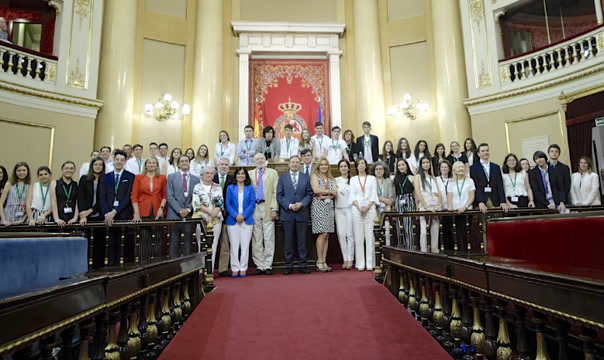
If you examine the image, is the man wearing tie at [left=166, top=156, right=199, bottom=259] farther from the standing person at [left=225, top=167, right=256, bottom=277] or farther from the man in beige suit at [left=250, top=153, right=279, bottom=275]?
the man in beige suit at [left=250, top=153, right=279, bottom=275]

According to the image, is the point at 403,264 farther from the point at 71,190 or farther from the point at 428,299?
the point at 71,190

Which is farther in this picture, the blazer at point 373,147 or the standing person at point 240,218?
the blazer at point 373,147

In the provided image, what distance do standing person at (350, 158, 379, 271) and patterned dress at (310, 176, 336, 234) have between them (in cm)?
30

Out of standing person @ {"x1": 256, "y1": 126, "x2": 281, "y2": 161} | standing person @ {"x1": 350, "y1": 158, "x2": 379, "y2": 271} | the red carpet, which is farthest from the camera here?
standing person @ {"x1": 256, "y1": 126, "x2": 281, "y2": 161}

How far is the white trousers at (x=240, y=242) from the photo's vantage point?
4699 millimetres

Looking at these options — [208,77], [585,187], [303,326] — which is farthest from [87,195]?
[585,187]

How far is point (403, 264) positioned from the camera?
3.04 metres

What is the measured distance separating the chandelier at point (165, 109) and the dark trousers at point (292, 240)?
18.5 feet

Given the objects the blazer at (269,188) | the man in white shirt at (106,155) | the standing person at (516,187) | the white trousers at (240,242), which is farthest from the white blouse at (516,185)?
the man in white shirt at (106,155)

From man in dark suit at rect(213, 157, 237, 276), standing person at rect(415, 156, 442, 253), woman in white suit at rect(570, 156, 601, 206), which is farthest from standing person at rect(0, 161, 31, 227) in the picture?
woman in white suit at rect(570, 156, 601, 206)

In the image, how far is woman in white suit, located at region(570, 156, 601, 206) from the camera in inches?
221

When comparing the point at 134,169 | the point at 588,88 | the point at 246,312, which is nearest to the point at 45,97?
the point at 134,169

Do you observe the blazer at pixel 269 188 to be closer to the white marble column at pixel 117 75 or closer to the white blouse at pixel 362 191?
the white blouse at pixel 362 191

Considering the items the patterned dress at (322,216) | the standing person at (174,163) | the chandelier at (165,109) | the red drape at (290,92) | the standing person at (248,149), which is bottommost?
the patterned dress at (322,216)
